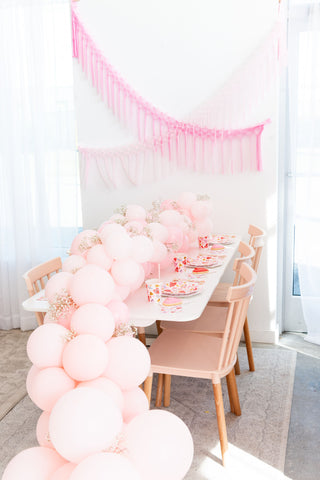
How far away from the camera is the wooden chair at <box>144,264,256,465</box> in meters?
1.98

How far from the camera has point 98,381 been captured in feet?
4.99

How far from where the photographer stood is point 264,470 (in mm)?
2039

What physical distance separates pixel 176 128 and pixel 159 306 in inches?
61.9

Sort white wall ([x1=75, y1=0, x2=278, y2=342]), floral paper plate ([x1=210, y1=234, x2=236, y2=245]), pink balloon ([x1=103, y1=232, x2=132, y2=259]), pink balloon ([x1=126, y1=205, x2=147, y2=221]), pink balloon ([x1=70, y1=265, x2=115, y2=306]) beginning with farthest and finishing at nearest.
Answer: white wall ([x1=75, y1=0, x2=278, y2=342]) < floral paper plate ([x1=210, y1=234, x2=236, y2=245]) < pink balloon ([x1=126, y1=205, x2=147, y2=221]) < pink balloon ([x1=103, y1=232, x2=132, y2=259]) < pink balloon ([x1=70, y1=265, x2=115, y2=306])

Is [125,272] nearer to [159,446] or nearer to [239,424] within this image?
[159,446]

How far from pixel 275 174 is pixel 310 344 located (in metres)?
1.06

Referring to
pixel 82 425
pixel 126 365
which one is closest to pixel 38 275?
pixel 126 365

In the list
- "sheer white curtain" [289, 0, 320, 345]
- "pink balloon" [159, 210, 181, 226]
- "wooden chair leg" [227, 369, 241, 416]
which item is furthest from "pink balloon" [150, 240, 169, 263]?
"sheer white curtain" [289, 0, 320, 345]

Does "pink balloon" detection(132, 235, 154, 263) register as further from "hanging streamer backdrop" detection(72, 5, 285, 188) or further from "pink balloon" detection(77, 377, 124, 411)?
"hanging streamer backdrop" detection(72, 5, 285, 188)

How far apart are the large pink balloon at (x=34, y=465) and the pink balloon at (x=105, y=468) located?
0.44ft

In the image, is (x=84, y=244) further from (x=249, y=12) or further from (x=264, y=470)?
(x=249, y=12)

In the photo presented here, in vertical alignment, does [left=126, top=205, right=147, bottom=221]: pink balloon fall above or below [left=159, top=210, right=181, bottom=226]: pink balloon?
above

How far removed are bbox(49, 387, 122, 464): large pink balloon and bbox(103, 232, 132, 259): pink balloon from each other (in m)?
0.75

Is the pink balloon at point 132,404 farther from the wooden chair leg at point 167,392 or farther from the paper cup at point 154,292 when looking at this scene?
the wooden chair leg at point 167,392
